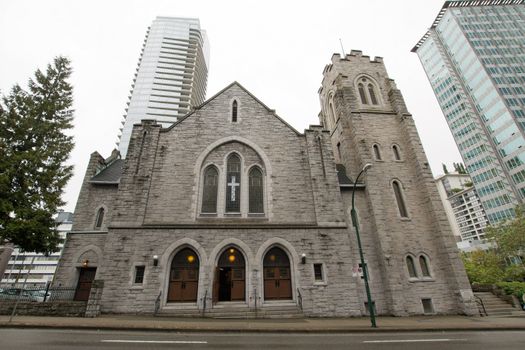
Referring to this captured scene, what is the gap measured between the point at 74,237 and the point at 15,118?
835 centimetres

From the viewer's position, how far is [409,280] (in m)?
15.2

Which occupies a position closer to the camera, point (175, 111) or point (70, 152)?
point (70, 152)

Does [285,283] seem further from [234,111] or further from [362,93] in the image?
[362,93]

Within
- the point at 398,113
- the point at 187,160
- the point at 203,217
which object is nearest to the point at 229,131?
the point at 187,160

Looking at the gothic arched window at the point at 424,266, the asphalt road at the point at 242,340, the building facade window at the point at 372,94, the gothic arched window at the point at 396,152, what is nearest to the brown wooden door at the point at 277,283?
the asphalt road at the point at 242,340

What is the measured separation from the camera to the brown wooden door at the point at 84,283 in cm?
1435

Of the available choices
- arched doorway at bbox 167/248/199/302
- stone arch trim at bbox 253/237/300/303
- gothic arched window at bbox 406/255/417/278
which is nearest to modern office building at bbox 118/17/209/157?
arched doorway at bbox 167/248/199/302

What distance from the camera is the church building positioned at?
13258mm

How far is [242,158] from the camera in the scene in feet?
55.1

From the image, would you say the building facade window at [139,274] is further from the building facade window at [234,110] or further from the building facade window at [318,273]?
the building facade window at [234,110]

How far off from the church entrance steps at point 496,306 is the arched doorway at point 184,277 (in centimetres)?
1779

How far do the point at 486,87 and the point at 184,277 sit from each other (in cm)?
8449

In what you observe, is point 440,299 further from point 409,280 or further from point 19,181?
point 19,181

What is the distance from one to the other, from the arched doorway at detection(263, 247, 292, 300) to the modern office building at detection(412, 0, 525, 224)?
6577 centimetres
